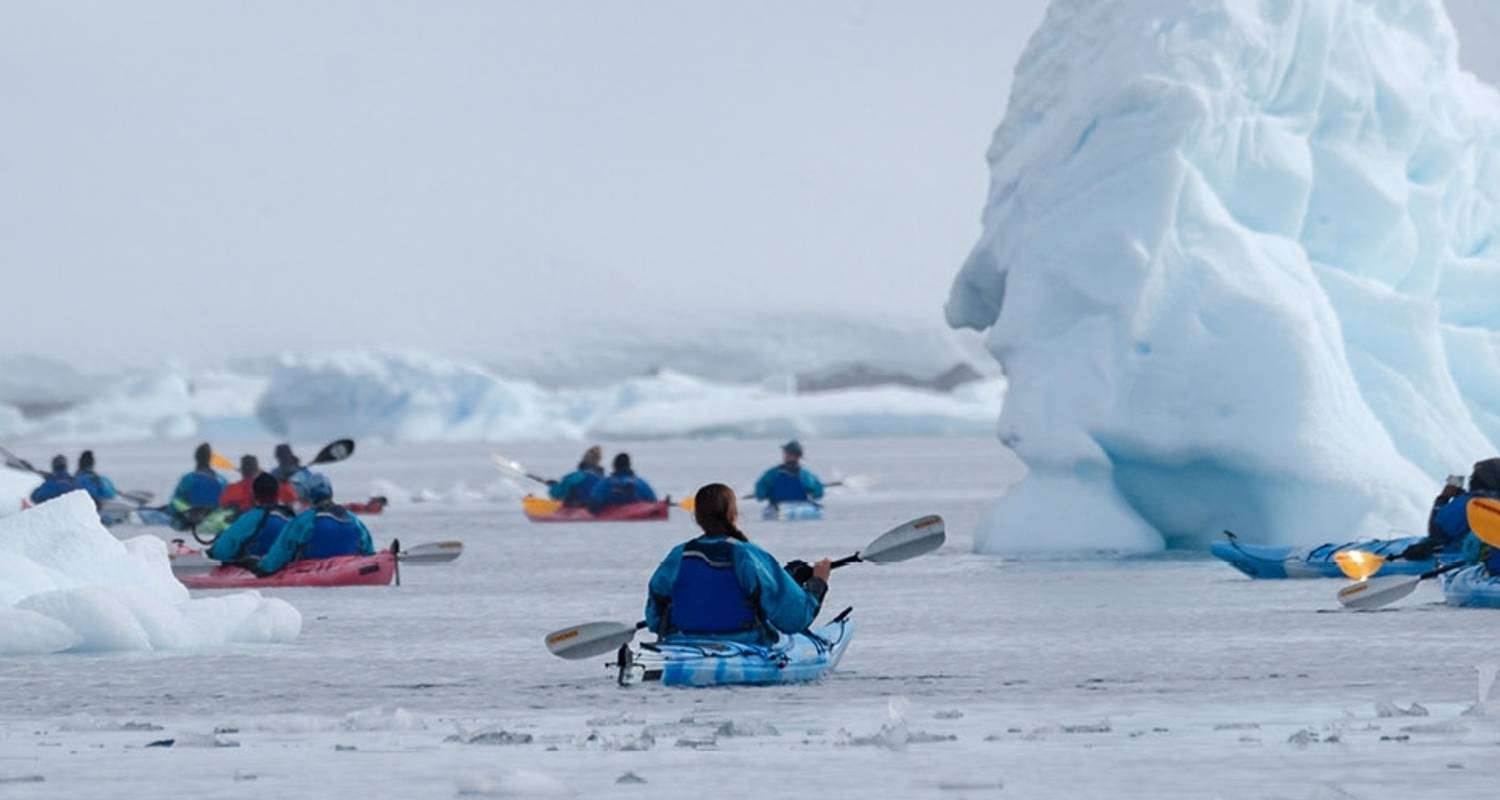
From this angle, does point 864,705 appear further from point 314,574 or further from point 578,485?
point 578,485

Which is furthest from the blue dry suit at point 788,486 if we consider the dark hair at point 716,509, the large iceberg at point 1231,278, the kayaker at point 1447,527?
the dark hair at point 716,509

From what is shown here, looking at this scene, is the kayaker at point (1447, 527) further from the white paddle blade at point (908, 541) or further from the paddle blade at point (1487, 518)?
the white paddle blade at point (908, 541)

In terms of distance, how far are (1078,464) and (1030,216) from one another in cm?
278

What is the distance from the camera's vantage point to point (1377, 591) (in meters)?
17.5

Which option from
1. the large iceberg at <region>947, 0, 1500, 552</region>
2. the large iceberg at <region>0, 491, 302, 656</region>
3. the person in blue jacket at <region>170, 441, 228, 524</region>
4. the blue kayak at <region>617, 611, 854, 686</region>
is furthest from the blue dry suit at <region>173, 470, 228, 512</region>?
the blue kayak at <region>617, 611, 854, 686</region>

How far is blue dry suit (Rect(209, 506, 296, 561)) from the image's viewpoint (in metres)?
22.5

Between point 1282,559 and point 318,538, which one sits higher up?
point 318,538

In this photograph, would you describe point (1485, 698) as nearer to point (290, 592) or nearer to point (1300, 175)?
point (290, 592)

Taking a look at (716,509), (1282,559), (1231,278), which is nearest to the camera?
(716,509)

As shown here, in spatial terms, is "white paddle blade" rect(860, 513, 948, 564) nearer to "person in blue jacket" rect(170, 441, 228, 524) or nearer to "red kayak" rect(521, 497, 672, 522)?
"person in blue jacket" rect(170, 441, 228, 524)

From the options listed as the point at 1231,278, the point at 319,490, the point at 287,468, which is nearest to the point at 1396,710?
the point at 319,490

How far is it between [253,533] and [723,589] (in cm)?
1008

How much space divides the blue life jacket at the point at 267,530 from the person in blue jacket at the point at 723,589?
31.5 feet

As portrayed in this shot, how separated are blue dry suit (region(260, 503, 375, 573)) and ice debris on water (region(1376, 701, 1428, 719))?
39.3ft
